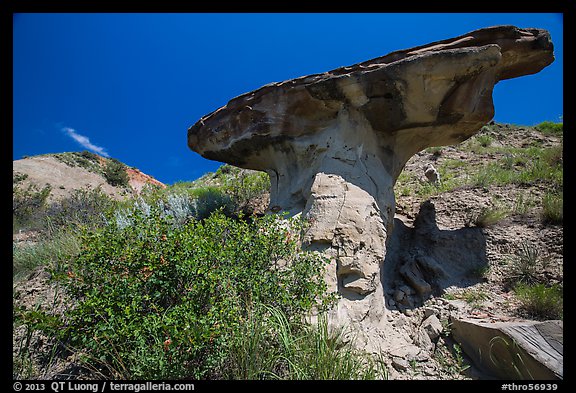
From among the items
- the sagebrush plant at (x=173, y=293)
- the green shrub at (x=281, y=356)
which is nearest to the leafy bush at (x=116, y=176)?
the sagebrush plant at (x=173, y=293)

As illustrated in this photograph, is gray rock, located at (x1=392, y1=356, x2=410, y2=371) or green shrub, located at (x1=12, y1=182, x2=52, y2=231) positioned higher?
green shrub, located at (x1=12, y1=182, x2=52, y2=231)

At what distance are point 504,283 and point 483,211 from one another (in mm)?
1546

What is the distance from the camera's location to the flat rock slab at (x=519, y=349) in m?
2.56

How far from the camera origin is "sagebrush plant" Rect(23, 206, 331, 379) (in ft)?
7.69

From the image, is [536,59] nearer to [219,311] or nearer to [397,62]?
[397,62]

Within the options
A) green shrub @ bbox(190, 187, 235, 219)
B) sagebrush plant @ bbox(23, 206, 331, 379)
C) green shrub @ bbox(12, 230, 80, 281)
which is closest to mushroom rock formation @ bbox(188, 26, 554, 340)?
sagebrush plant @ bbox(23, 206, 331, 379)

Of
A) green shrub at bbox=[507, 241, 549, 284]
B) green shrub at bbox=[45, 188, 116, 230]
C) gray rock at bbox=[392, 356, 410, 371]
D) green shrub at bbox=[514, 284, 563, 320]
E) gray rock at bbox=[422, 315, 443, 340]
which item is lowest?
gray rock at bbox=[392, 356, 410, 371]

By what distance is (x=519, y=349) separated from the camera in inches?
109

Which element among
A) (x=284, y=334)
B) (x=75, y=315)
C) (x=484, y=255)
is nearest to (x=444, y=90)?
(x=484, y=255)

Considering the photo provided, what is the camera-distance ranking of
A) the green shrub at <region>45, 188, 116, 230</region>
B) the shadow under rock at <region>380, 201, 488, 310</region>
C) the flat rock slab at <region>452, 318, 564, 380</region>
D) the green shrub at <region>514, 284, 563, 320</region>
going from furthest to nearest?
the green shrub at <region>45, 188, 116, 230</region>, the shadow under rock at <region>380, 201, 488, 310</region>, the green shrub at <region>514, 284, 563, 320</region>, the flat rock slab at <region>452, 318, 564, 380</region>

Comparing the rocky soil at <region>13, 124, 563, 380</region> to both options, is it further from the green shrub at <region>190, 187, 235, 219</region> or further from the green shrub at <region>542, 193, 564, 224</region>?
the green shrub at <region>190, 187, 235, 219</region>

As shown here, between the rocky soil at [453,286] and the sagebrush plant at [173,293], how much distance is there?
0.71 meters

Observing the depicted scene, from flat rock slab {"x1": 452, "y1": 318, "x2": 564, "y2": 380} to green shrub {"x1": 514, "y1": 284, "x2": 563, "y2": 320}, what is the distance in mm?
878

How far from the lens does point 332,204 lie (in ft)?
14.0
